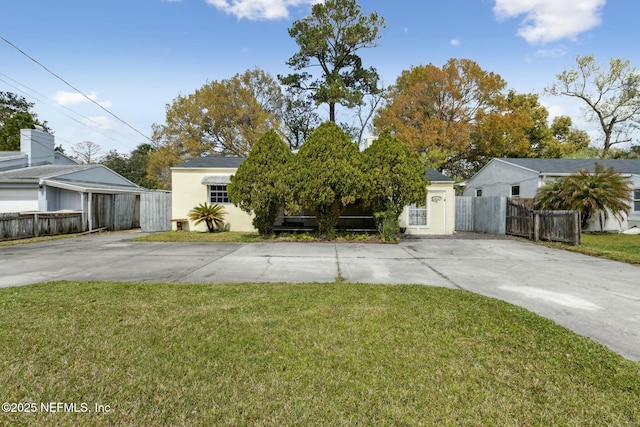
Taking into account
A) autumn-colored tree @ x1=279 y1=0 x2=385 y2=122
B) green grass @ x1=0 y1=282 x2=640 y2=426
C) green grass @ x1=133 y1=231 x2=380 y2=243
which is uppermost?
autumn-colored tree @ x1=279 y1=0 x2=385 y2=122

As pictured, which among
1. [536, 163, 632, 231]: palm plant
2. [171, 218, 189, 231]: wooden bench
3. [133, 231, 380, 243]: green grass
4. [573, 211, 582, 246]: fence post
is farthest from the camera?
[171, 218, 189, 231]: wooden bench

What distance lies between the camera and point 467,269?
6.99 meters

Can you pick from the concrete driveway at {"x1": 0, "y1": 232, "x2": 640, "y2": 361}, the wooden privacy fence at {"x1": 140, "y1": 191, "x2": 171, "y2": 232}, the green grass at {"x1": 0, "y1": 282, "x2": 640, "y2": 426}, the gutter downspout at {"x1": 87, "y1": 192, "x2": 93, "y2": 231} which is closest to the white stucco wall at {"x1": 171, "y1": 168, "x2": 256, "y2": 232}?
the wooden privacy fence at {"x1": 140, "y1": 191, "x2": 171, "y2": 232}

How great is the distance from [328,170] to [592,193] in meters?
11.1

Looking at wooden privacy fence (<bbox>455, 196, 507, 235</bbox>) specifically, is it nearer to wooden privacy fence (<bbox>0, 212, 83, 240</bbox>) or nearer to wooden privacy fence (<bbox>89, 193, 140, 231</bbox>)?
wooden privacy fence (<bbox>89, 193, 140, 231</bbox>)

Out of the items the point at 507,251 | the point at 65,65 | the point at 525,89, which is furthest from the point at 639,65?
the point at 65,65

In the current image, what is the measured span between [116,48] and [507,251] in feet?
53.2

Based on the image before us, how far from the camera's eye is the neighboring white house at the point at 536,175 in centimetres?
1536

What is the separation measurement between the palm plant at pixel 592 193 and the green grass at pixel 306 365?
40.2 feet

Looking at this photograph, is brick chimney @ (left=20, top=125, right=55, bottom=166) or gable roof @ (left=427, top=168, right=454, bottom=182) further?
brick chimney @ (left=20, top=125, right=55, bottom=166)

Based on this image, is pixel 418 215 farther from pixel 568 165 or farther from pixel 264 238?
pixel 568 165

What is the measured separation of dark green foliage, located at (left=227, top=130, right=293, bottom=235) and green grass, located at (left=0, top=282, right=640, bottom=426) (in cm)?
721

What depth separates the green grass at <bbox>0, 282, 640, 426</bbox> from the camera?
6.95 ft

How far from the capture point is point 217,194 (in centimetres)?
1474
